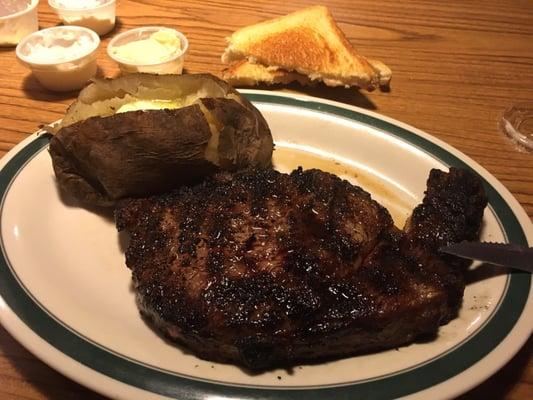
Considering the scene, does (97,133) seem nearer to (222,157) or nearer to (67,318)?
(222,157)

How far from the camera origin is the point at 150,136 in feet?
3.91

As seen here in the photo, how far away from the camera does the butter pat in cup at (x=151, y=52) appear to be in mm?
1793

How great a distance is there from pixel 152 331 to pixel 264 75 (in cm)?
104

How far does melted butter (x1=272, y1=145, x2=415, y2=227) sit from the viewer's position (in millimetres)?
1420

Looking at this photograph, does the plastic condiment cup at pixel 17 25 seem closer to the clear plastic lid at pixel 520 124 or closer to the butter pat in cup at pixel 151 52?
the butter pat in cup at pixel 151 52

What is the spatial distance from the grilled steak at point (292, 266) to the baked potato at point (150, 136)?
0.10 metres

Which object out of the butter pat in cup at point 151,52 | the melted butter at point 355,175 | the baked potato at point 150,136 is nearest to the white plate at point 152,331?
the melted butter at point 355,175

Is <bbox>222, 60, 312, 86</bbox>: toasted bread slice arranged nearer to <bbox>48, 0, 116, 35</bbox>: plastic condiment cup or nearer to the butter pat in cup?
the butter pat in cup

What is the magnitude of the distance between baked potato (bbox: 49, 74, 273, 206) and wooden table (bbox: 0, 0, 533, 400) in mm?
420

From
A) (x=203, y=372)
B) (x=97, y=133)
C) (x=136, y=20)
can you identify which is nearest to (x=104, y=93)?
(x=97, y=133)

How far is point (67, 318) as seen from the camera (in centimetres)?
101

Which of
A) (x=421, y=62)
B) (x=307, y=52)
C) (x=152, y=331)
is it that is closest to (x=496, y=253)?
(x=152, y=331)

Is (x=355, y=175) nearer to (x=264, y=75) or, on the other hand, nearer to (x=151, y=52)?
(x=264, y=75)

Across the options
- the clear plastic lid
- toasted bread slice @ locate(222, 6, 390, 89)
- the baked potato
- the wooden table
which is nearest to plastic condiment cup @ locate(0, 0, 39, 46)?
the wooden table
